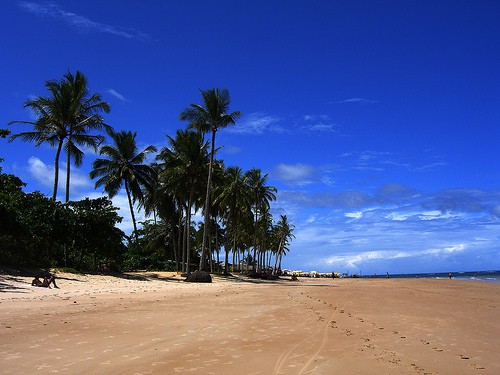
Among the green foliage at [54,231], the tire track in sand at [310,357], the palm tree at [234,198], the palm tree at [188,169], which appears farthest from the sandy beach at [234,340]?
the palm tree at [234,198]

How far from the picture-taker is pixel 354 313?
514 inches

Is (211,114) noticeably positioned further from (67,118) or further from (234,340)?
(234,340)

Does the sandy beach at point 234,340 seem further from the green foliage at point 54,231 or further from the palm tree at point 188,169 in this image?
the palm tree at point 188,169

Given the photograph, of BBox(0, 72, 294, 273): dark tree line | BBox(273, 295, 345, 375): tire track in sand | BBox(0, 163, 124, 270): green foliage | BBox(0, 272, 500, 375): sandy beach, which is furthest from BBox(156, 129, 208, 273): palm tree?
BBox(273, 295, 345, 375): tire track in sand

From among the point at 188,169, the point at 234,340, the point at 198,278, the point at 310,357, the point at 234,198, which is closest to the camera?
the point at 310,357

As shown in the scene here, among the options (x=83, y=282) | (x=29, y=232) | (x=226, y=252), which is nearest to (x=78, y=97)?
(x=29, y=232)

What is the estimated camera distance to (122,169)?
1533 inches

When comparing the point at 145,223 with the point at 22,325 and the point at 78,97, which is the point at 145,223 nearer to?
the point at 78,97

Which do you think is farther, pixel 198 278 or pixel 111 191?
pixel 111 191

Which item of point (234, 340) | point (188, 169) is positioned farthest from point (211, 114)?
point (234, 340)

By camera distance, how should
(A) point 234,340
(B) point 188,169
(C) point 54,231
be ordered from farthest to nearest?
1. (B) point 188,169
2. (C) point 54,231
3. (A) point 234,340

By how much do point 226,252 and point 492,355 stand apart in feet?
136

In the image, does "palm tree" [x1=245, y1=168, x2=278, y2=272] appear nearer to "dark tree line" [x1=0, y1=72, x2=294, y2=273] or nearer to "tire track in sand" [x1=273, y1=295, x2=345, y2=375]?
"dark tree line" [x1=0, y1=72, x2=294, y2=273]

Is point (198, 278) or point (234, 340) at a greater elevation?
point (198, 278)
